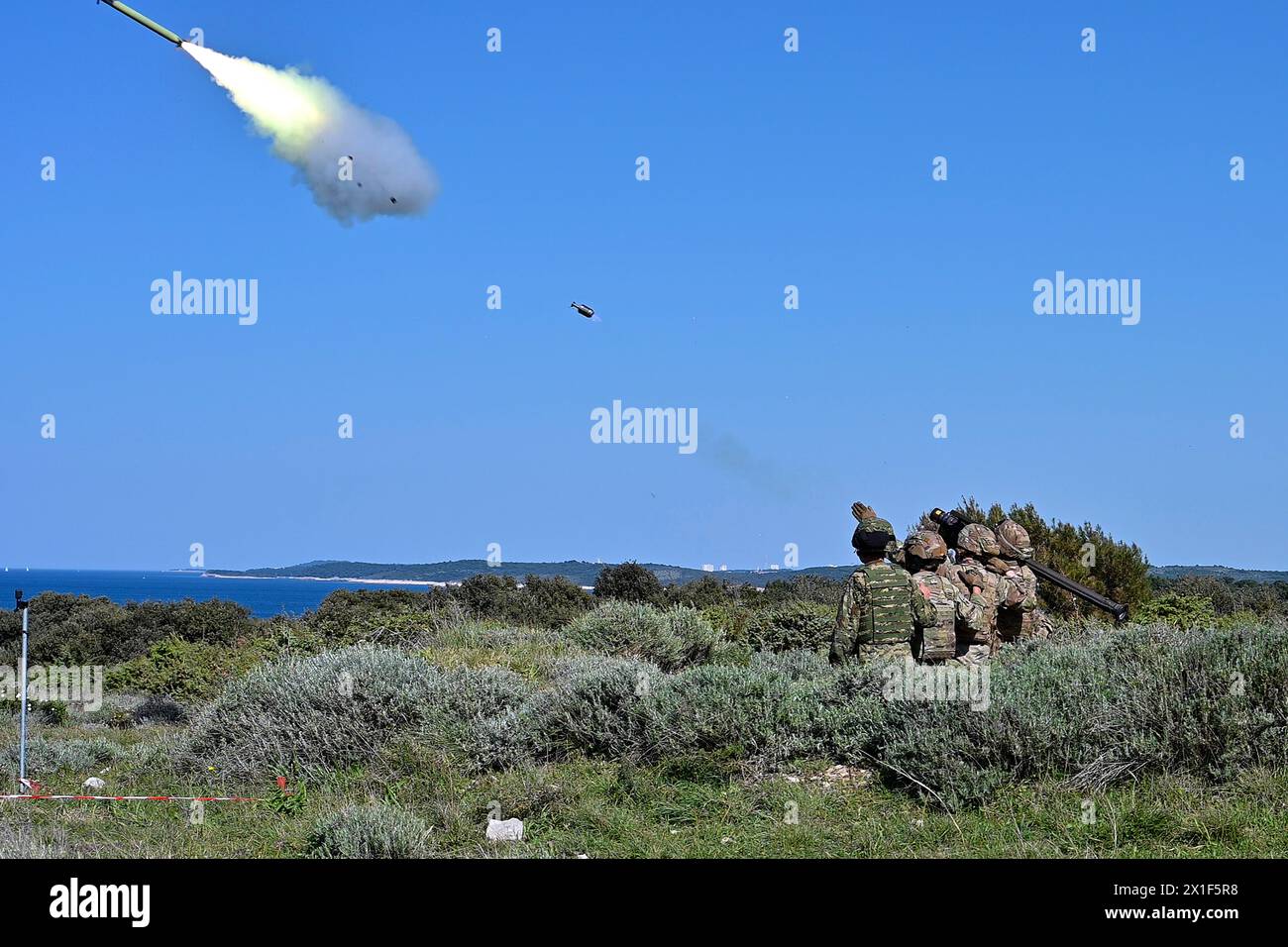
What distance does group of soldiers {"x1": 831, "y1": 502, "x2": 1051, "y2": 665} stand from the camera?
10867 millimetres

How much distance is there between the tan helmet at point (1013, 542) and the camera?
15406 mm

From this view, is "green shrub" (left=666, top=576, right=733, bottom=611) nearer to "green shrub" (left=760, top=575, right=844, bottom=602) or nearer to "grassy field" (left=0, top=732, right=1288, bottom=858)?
"green shrub" (left=760, top=575, right=844, bottom=602)

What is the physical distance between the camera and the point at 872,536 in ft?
35.4

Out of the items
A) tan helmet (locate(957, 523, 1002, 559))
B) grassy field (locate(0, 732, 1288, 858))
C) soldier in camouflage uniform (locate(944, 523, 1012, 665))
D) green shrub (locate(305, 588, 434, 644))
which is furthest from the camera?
green shrub (locate(305, 588, 434, 644))

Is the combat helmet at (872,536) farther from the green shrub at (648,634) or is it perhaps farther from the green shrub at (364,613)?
the green shrub at (364,613)

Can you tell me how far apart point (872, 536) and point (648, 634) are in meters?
6.67

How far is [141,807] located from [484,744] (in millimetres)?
2827

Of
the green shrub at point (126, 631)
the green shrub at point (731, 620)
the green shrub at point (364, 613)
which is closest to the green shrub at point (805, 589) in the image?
the green shrub at point (731, 620)

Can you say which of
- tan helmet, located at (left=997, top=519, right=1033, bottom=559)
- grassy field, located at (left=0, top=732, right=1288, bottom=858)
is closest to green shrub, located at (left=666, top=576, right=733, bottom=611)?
tan helmet, located at (left=997, top=519, right=1033, bottom=559)

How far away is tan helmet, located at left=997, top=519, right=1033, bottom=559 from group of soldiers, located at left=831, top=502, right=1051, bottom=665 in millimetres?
227

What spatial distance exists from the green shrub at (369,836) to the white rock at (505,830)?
17.9 inches

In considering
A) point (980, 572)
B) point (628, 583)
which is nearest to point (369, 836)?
point (980, 572)

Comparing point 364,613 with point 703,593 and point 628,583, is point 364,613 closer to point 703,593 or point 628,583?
point 703,593

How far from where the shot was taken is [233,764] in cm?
1098
